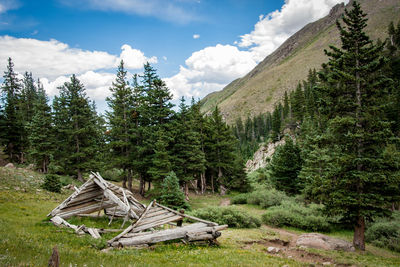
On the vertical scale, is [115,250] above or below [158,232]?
above

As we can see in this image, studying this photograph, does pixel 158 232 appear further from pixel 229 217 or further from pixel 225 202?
pixel 225 202

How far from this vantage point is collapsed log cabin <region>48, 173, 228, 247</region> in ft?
35.1

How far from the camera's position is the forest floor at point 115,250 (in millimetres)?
6718

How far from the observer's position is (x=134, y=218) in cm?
1299

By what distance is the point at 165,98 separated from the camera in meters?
32.7

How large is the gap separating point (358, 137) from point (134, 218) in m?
15.1

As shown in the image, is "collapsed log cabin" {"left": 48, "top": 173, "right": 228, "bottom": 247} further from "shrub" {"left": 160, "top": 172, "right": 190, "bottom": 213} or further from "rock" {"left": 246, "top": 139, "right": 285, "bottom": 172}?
"rock" {"left": 246, "top": 139, "right": 285, "bottom": 172}

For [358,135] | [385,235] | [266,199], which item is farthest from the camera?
[266,199]

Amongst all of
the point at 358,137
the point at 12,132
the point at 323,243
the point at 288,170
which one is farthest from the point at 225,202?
the point at 12,132

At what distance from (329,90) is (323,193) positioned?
7336 mm

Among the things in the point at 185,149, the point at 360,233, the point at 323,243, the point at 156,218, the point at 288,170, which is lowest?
the point at 323,243

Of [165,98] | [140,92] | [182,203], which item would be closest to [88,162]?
[140,92]

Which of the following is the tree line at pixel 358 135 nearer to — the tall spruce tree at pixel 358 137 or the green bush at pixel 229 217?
the tall spruce tree at pixel 358 137

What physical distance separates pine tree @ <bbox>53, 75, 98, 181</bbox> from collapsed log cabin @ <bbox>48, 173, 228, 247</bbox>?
19.6 meters
